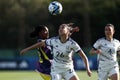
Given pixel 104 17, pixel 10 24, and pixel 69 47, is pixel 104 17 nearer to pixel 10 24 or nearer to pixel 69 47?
pixel 10 24

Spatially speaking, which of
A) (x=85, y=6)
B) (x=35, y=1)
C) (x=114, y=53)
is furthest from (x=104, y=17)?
(x=114, y=53)

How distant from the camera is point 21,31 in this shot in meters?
61.2

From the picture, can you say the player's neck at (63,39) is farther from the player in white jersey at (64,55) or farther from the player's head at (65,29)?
the player's head at (65,29)

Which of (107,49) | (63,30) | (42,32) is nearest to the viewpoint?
(63,30)

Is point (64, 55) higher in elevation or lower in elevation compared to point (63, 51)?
lower

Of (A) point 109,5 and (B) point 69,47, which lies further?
(A) point 109,5

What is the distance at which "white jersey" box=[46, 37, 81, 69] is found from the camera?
13.9 m

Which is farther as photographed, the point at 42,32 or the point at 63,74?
the point at 42,32

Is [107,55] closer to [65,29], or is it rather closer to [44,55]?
[44,55]

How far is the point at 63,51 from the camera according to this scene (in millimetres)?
13922

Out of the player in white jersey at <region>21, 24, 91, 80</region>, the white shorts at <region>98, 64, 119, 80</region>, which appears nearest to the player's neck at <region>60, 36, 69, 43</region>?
the player in white jersey at <region>21, 24, 91, 80</region>

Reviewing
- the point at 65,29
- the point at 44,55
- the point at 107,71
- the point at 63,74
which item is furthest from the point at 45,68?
the point at 65,29

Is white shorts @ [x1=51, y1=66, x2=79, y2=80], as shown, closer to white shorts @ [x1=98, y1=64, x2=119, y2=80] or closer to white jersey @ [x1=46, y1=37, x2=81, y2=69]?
white jersey @ [x1=46, y1=37, x2=81, y2=69]

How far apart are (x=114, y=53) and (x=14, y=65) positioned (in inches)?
941
